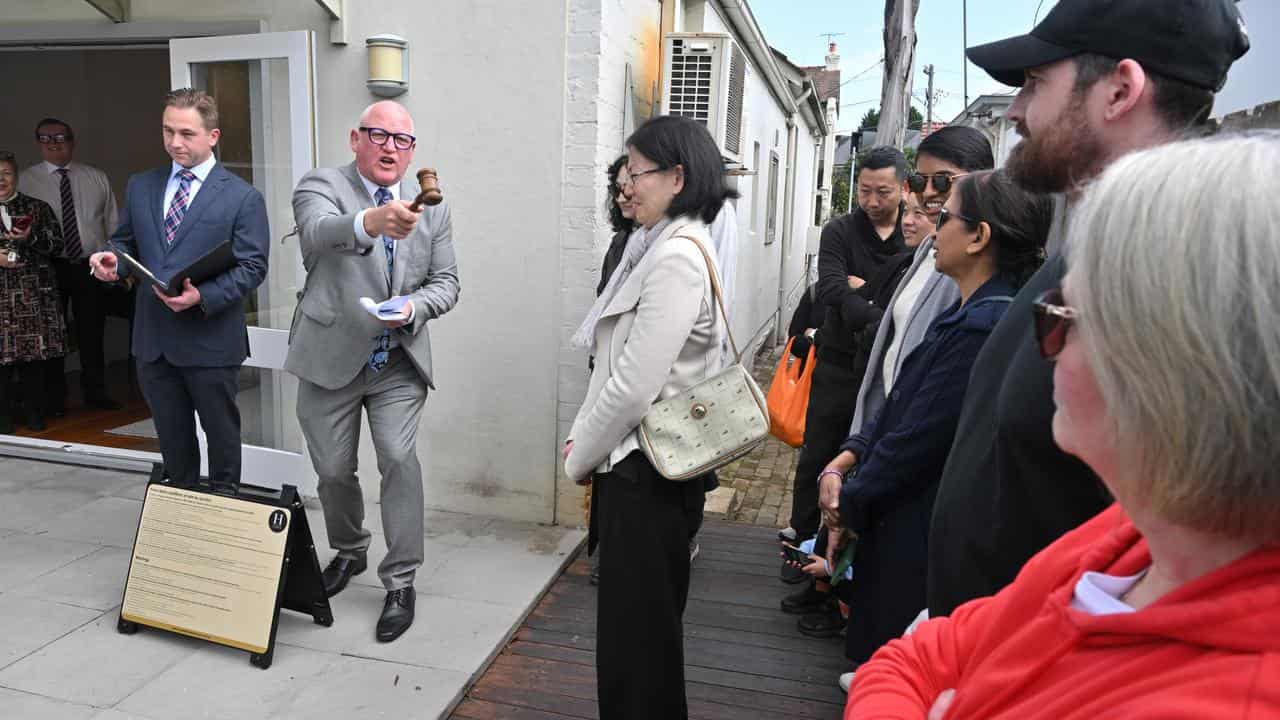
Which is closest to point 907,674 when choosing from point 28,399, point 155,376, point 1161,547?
point 1161,547

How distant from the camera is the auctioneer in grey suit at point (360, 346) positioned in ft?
10.1

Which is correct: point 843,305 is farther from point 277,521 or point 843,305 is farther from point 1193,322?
point 1193,322

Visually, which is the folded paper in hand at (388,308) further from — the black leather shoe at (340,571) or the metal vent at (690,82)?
the metal vent at (690,82)

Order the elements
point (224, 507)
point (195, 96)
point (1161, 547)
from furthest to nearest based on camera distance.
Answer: point (195, 96), point (224, 507), point (1161, 547)

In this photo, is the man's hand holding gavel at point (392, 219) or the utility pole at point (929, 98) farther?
the utility pole at point (929, 98)

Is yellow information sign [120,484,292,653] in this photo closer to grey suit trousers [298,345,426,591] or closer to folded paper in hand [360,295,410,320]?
grey suit trousers [298,345,426,591]

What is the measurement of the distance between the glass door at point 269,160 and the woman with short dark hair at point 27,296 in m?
2.03

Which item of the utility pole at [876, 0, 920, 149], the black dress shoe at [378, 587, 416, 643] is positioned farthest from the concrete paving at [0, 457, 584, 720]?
the utility pole at [876, 0, 920, 149]

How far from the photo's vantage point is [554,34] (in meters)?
4.05

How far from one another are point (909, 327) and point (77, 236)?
6.08 meters

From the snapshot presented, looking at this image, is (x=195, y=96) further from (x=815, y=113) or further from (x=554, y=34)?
(x=815, y=113)

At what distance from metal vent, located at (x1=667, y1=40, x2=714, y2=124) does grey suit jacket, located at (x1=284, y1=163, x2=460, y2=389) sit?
7.48 ft

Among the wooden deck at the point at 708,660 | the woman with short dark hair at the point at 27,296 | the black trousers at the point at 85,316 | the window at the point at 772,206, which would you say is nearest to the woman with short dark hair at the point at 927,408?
the wooden deck at the point at 708,660

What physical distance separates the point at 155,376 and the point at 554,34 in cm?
237
